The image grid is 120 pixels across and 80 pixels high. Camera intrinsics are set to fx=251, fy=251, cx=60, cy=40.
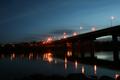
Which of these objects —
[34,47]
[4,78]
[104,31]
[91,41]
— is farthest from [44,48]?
[4,78]

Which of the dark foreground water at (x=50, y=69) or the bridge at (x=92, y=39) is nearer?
the dark foreground water at (x=50, y=69)

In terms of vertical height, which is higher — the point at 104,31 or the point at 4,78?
the point at 104,31

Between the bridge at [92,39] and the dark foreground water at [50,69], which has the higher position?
the bridge at [92,39]

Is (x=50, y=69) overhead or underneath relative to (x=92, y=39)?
underneath

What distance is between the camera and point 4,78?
4244 cm

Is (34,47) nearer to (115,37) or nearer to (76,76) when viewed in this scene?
(115,37)

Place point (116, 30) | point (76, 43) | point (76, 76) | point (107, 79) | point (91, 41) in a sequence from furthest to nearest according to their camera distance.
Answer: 1. point (76, 43)
2. point (91, 41)
3. point (116, 30)
4. point (76, 76)
5. point (107, 79)

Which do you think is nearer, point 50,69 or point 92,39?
point 50,69

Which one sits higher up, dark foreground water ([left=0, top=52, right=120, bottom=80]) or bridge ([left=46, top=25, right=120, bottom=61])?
bridge ([left=46, top=25, right=120, bottom=61])

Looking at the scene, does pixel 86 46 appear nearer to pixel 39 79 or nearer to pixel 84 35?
pixel 84 35

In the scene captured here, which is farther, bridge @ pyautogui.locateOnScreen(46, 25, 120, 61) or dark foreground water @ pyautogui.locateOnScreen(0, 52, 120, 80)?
bridge @ pyautogui.locateOnScreen(46, 25, 120, 61)

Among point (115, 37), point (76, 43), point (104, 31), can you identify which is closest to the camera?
point (104, 31)

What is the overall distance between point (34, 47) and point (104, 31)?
9631 centimetres

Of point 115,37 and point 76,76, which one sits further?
Result: point 115,37
